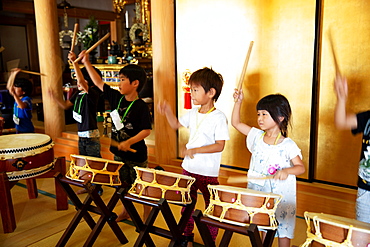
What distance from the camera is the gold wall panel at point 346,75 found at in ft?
8.25

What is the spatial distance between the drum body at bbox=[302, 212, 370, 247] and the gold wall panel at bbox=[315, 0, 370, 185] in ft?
4.47

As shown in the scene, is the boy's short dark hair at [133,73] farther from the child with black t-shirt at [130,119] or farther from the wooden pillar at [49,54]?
the wooden pillar at [49,54]

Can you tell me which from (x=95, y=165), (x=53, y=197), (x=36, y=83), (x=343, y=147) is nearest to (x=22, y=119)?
(x=53, y=197)

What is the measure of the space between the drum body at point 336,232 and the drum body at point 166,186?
0.68 metres

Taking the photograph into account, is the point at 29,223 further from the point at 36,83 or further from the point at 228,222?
the point at 36,83

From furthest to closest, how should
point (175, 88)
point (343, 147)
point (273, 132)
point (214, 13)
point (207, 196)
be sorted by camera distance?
point (175, 88), point (214, 13), point (343, 147), point (207, 196), point (273, 132)

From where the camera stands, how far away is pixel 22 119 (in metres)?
3.74

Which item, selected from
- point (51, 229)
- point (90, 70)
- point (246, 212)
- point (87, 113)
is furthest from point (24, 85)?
point (246, 212)

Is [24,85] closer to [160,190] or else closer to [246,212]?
[160,190]

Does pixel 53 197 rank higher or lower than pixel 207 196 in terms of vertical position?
lower

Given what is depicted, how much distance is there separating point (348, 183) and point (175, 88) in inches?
70.3

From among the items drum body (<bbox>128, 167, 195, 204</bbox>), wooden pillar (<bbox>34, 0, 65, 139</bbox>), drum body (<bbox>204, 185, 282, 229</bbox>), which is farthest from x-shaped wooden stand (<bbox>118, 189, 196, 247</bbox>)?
wooden pillar (<bbox>34, 0, 65, 139</bbox>)

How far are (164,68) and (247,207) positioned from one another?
221 centimetres

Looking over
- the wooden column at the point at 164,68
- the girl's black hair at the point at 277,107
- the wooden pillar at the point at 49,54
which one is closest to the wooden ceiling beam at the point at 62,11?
the wooden pillar at the point at 49,54
